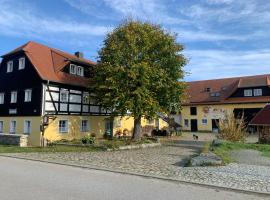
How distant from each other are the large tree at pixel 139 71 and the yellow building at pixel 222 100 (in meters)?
19.9

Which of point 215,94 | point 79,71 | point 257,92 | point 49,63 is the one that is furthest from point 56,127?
point 257,92

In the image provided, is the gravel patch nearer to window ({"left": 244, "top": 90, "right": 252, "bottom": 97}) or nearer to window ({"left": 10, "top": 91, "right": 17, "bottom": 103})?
window ({"left": 10, "top": 91, "right": 17, "bottom": 103})

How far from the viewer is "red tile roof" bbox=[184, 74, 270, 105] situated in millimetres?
46312

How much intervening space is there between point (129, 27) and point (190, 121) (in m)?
29.2

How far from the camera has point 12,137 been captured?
985 inches

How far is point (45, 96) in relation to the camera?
2606 centimetres

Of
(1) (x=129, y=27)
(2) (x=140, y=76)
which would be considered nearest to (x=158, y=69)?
(2) (x=140, y=76)

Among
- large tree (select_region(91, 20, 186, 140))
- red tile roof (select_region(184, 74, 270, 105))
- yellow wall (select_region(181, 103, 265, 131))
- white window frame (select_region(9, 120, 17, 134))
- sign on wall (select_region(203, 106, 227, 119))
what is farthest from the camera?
sign on wall (select_region(203, 106, 227, 119))

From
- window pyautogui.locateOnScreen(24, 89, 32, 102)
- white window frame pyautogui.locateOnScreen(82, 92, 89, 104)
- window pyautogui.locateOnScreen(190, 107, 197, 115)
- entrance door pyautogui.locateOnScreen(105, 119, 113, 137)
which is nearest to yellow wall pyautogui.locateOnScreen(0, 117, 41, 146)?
window pyautogui.locateOnScreen(24, 89, 32, 102)

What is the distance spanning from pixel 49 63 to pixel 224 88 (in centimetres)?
3210

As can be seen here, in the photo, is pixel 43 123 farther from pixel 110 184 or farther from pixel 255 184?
pixel 255 184

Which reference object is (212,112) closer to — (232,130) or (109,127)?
(109,127)

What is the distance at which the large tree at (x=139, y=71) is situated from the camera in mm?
25031

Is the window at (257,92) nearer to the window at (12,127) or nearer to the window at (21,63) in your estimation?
the window at (21,63)
